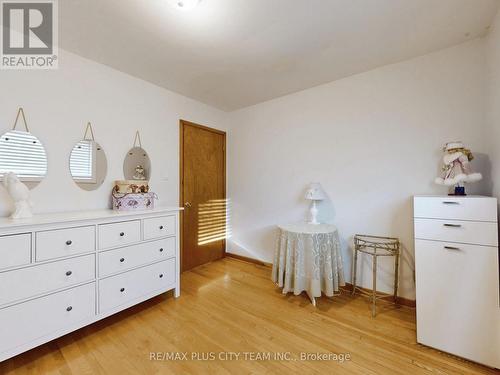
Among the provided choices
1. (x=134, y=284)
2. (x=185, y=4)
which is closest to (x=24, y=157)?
(x=134, y=284)

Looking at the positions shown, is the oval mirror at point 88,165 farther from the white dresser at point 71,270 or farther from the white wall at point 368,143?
the white wall at point 368,143

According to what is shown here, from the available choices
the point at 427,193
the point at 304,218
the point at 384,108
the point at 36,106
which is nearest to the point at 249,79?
the point at 384,108

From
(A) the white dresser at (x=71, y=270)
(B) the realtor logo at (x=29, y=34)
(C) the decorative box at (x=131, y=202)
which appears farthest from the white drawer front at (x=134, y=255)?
(B) the realtor logo at (x=29, y=34)

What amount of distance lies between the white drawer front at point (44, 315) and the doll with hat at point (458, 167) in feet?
9.83

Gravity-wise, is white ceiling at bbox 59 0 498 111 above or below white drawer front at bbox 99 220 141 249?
above

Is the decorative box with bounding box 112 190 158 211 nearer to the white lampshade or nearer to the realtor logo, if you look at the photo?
the realtor logo

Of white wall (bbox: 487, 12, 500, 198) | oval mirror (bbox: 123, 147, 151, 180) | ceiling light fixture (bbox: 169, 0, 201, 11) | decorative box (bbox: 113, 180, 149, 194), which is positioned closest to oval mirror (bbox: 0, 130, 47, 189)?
decorative box (bbox: 113, 180, 149, 194)

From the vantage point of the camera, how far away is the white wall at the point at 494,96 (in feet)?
5.02

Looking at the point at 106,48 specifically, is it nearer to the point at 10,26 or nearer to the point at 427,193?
the point at 10,26

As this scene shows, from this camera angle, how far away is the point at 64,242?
1.57 m

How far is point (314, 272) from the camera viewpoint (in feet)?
6.83

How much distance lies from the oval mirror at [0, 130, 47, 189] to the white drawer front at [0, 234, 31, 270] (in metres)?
0.63

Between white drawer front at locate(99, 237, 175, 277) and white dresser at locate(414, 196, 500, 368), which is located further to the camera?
white drawer front at locate(99, 237, 175, 277)

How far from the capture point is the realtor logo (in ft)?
5.08
